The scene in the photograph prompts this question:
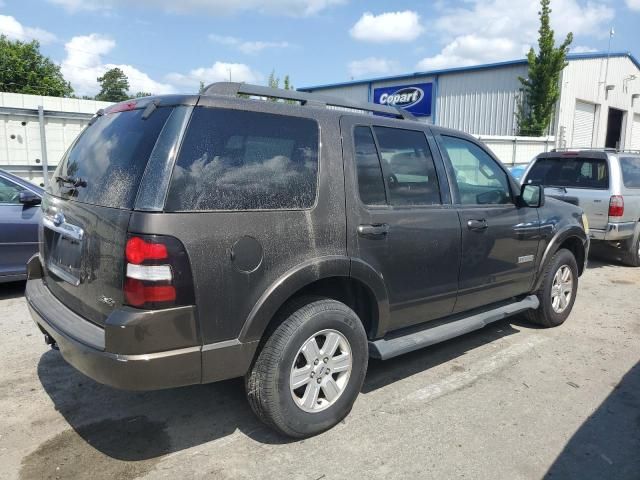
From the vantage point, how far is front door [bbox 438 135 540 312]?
3.99 meters

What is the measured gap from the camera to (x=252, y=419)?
11.0ft

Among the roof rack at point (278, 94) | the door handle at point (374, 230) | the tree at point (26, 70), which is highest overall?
the tree at point (26, 70)

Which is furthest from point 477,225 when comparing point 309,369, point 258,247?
point 258,247

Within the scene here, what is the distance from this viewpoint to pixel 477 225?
13.1 ft

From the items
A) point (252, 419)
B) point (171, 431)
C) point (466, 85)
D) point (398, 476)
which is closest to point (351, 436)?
point (398, 476)

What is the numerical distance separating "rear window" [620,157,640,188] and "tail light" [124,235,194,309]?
24.8 feet

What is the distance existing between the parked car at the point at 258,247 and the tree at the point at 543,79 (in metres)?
17.8

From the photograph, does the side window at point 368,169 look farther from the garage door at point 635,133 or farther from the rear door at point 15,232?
the garage door at point 635,133

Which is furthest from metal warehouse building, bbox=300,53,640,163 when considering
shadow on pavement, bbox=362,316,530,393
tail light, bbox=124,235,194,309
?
tail light, bbox=124,235,194,309

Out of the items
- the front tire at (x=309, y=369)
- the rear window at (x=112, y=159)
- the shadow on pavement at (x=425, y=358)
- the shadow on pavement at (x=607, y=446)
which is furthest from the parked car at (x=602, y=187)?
the rear window at (x=112, y=159)

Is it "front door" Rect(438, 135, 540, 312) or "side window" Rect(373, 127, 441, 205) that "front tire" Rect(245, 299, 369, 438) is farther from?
"front door" Rect(438, 135, 540, 312)

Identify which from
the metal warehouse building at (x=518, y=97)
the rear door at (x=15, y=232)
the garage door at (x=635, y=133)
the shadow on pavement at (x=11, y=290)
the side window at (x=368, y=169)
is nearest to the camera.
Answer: the side window at (x=368, y=169)

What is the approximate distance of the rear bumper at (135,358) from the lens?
2.45m

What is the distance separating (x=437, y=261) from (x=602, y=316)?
3192 mm
